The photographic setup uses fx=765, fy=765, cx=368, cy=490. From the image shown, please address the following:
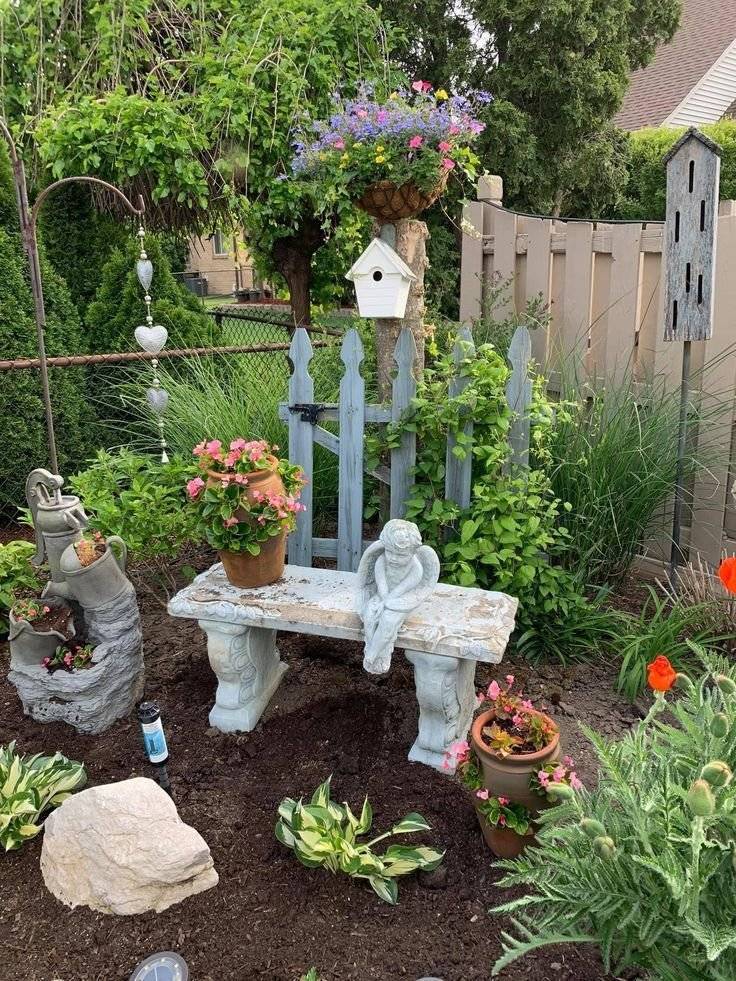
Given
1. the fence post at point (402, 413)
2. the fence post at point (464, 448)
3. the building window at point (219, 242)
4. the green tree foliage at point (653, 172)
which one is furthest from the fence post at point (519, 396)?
the green tree foliage at point (653, 172)

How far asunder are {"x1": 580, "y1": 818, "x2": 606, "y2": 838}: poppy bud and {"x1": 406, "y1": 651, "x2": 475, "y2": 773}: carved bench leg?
98 cm

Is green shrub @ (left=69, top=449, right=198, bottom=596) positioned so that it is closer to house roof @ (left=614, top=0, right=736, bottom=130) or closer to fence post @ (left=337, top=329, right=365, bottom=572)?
fence post @ (left=337, top=329, right=365, bottom=572)

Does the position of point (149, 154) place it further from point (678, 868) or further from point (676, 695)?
point (678, 868)

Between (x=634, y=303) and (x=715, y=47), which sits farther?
(x=715, y=47)

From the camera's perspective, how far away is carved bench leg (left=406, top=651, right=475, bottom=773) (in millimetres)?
2516

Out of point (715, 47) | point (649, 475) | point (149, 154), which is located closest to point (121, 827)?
point (649, 475)

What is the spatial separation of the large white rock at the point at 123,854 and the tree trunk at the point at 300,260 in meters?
4.63

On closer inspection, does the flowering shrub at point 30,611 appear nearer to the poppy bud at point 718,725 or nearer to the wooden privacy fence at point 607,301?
the poppy bud at point 718,725

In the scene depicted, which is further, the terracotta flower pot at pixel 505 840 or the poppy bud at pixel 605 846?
the terracotta flower pot at pixel 505 840

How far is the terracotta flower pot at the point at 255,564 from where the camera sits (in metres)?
2.85

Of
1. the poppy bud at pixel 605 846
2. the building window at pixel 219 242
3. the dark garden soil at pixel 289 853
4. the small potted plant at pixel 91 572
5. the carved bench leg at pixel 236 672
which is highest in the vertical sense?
the building window at pixel 219 242

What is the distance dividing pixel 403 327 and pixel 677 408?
4.27ft

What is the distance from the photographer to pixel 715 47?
14.7 meters

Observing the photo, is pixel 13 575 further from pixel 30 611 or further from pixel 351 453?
pixel 351 453
